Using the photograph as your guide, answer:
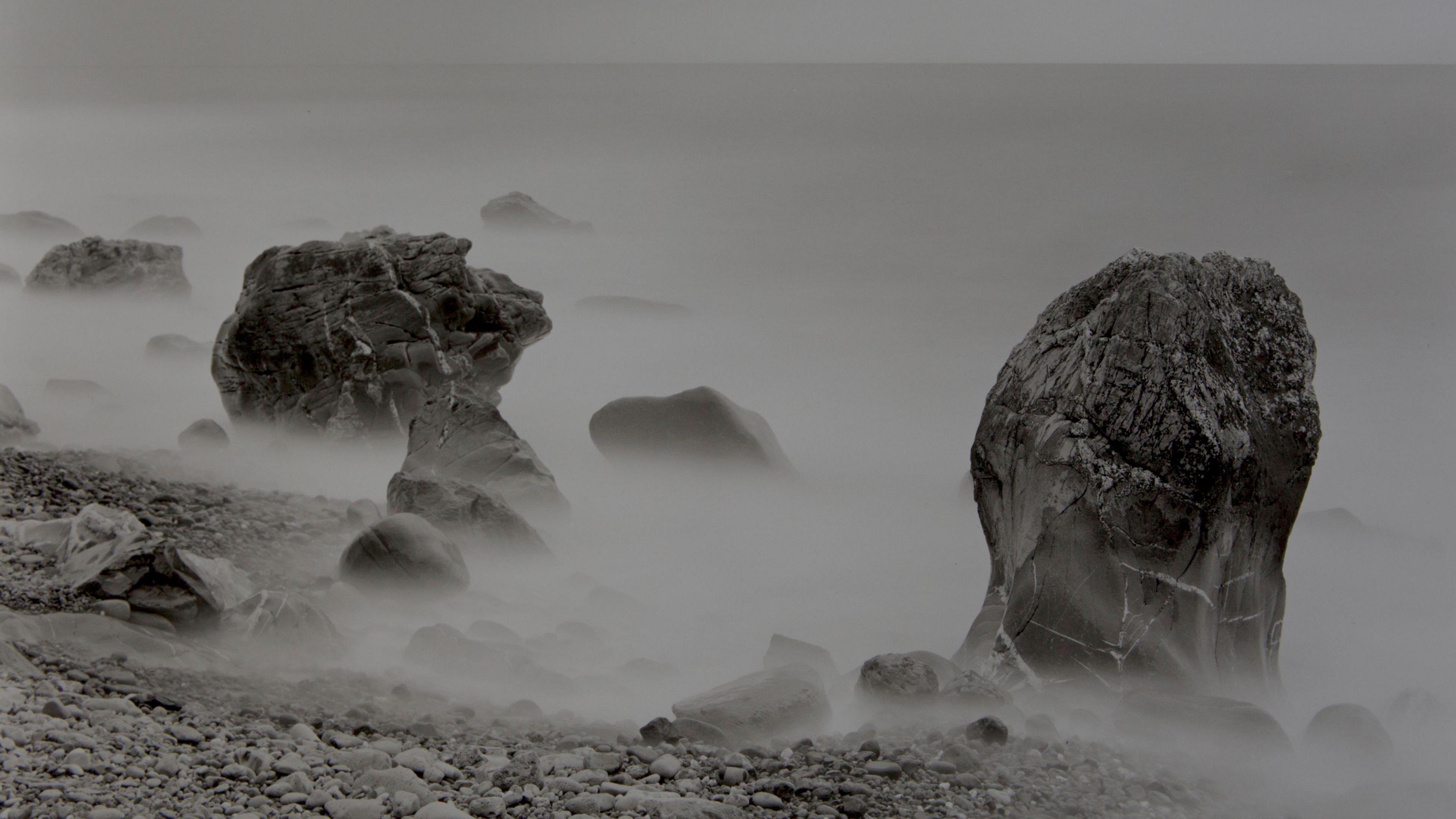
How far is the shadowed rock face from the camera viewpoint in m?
5.46

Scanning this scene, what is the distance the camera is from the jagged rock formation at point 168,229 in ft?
55.8

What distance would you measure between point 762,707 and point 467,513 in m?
2.97

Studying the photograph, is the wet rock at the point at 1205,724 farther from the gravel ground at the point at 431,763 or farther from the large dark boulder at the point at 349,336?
the large dark boulder at the point at 349,336

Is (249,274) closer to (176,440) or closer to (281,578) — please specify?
(176,440)

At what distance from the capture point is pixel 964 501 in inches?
382

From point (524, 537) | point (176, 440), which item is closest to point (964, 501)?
point (524, 537)

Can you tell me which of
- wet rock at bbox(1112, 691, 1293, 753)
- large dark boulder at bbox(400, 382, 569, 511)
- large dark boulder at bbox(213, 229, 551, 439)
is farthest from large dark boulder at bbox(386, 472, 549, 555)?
wet rock at bbox(1112, 691, 1293, 753)

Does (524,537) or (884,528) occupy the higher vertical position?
(884,528)

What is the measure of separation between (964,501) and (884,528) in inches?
33.2

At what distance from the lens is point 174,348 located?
1134cm

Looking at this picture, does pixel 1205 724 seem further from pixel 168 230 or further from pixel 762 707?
pixel 168 230

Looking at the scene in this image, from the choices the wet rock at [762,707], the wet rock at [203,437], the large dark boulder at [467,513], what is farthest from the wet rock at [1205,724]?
the wet rock at [203,437]

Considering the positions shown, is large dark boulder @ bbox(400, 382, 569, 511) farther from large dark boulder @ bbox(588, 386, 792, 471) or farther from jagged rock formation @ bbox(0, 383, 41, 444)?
jagged rock formation @ bbox(0, 383, 41, 444)

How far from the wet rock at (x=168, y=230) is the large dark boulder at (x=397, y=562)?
12.0 m
